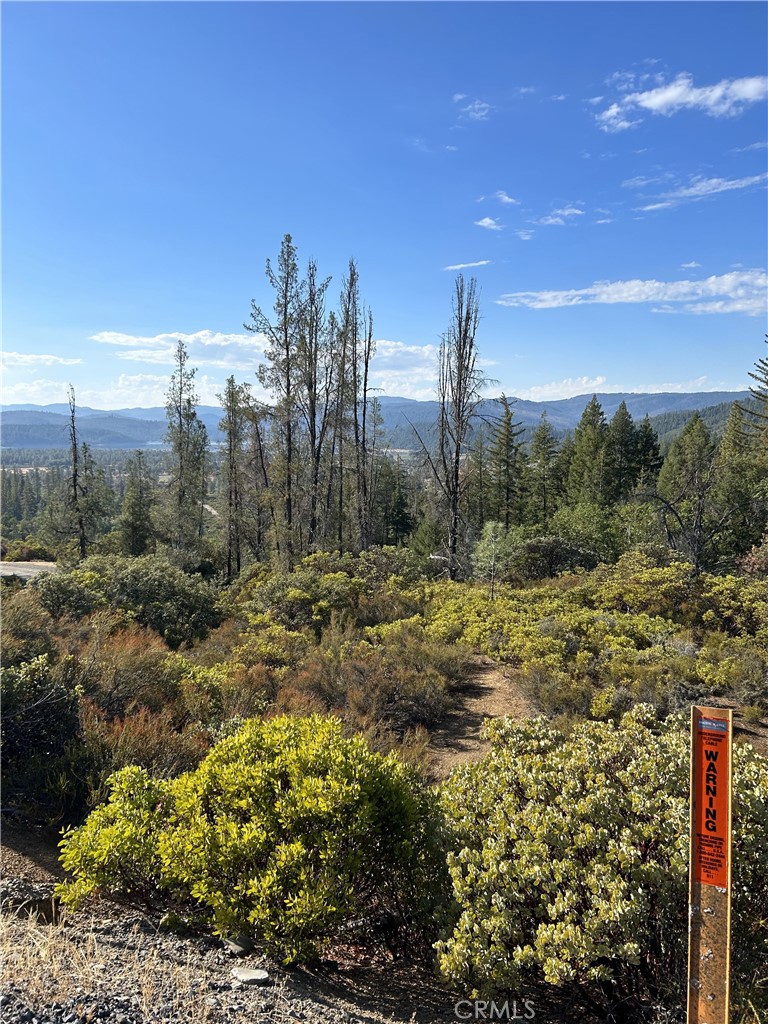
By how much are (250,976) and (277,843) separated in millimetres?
559

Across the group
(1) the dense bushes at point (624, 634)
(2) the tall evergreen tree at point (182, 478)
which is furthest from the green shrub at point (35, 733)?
(2) the tall evergreen tree at point (182, 478)

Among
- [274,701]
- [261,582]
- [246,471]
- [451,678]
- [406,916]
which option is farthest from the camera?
[246,471]

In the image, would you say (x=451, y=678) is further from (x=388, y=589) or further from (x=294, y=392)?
(x=294, y=392)

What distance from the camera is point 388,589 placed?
45.0 ft

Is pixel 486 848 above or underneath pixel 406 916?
above

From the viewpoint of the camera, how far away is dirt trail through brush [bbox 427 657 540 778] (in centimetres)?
661

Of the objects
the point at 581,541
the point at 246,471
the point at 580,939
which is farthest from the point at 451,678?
the point at 246,471

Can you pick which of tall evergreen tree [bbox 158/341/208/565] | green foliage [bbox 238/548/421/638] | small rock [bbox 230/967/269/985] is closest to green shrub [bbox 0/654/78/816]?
small rock [bbox 230/967/269/985]

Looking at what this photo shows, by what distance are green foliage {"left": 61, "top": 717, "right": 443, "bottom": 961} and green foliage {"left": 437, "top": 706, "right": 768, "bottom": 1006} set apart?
40 cm

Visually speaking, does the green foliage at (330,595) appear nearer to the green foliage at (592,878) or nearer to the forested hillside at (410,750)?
the forested hillside at (410,750)

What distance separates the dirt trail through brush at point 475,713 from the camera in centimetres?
661

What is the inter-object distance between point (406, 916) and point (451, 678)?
551 cm

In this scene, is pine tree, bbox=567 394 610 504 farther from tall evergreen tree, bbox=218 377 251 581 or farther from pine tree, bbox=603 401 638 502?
tall evergreen tree, bbox=218 377 251 581

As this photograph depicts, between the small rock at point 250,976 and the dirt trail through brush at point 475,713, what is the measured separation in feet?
11.0
